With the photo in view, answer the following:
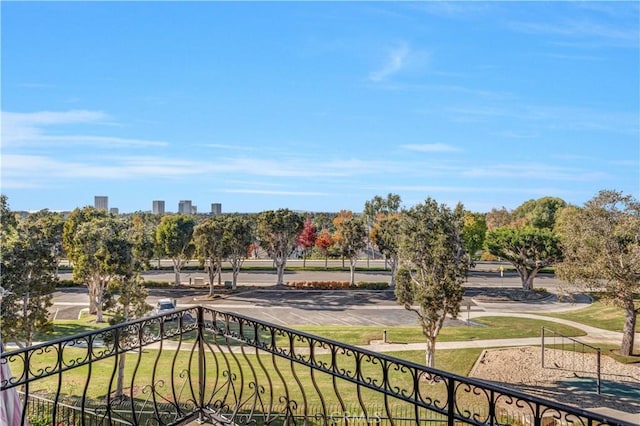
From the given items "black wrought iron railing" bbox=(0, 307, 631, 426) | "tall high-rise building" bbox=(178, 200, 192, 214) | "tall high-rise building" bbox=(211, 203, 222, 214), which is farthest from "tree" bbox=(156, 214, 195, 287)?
"tall high-rise building" bbox=(211, 203, 222, 214)

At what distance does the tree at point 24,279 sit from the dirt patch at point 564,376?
13.9 meters

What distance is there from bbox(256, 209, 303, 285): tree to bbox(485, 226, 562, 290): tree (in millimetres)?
15080

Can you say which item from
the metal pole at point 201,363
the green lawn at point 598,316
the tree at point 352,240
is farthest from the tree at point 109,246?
the green lawn at point 598,316

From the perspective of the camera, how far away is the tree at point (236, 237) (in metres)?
30.9

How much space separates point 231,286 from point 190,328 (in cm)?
2917

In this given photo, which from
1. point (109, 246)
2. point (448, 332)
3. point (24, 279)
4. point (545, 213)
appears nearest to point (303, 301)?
point (448, 332)

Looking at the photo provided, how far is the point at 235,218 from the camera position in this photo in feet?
106

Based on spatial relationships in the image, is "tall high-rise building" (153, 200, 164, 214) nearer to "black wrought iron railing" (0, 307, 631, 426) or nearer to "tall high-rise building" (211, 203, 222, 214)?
"tall high-rise building" (211, 203, 222, 214)

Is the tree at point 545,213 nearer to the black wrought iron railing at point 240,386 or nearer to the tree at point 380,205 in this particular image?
the tree at point 380,205

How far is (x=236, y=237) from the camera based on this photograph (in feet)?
102

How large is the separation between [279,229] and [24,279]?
20521mm

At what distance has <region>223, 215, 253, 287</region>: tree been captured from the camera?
101 ft

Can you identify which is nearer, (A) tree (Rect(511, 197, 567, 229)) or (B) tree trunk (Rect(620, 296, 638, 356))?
(B) tree trunk (Rect(620, 296, 638, 356))

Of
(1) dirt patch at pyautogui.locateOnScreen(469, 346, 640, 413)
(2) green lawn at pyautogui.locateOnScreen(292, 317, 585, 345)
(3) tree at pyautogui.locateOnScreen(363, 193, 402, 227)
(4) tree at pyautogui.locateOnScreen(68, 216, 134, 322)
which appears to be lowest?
(1) dirt patch at pyautogui.locateOnScreen(469, 346, 640, 413)
